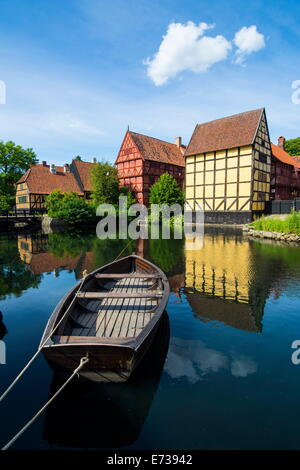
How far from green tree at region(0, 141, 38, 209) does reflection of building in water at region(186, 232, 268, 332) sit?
113 feet

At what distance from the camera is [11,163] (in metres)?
38.8

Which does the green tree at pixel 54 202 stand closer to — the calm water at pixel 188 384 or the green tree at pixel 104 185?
the green tree at pixel 104 185

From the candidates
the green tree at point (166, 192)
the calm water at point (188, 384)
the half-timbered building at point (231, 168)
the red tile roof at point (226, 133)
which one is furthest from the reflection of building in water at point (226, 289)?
the green tree at point (166, 192)

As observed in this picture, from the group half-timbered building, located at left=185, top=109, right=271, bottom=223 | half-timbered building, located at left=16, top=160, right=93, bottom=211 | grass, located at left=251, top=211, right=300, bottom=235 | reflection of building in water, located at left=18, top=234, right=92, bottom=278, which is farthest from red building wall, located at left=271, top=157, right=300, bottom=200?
reflection of building in water, located at left=18, top=234, right=92, bottom=278

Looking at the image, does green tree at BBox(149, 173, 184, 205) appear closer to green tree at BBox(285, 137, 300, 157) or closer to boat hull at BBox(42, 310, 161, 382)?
boat hull at BBox(42, 310, 161, 382)

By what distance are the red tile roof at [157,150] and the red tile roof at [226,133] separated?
6.77 metres

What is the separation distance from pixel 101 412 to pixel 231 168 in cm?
2792

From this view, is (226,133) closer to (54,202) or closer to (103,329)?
(54,202)

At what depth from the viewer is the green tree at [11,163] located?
124 feet

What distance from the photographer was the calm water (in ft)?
11.0

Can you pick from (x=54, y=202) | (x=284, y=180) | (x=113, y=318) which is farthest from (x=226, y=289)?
(x=284, y=180)

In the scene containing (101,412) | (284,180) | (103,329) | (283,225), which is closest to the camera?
(101,412)

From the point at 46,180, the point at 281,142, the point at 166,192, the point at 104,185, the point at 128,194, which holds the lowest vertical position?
the point at 166,192
